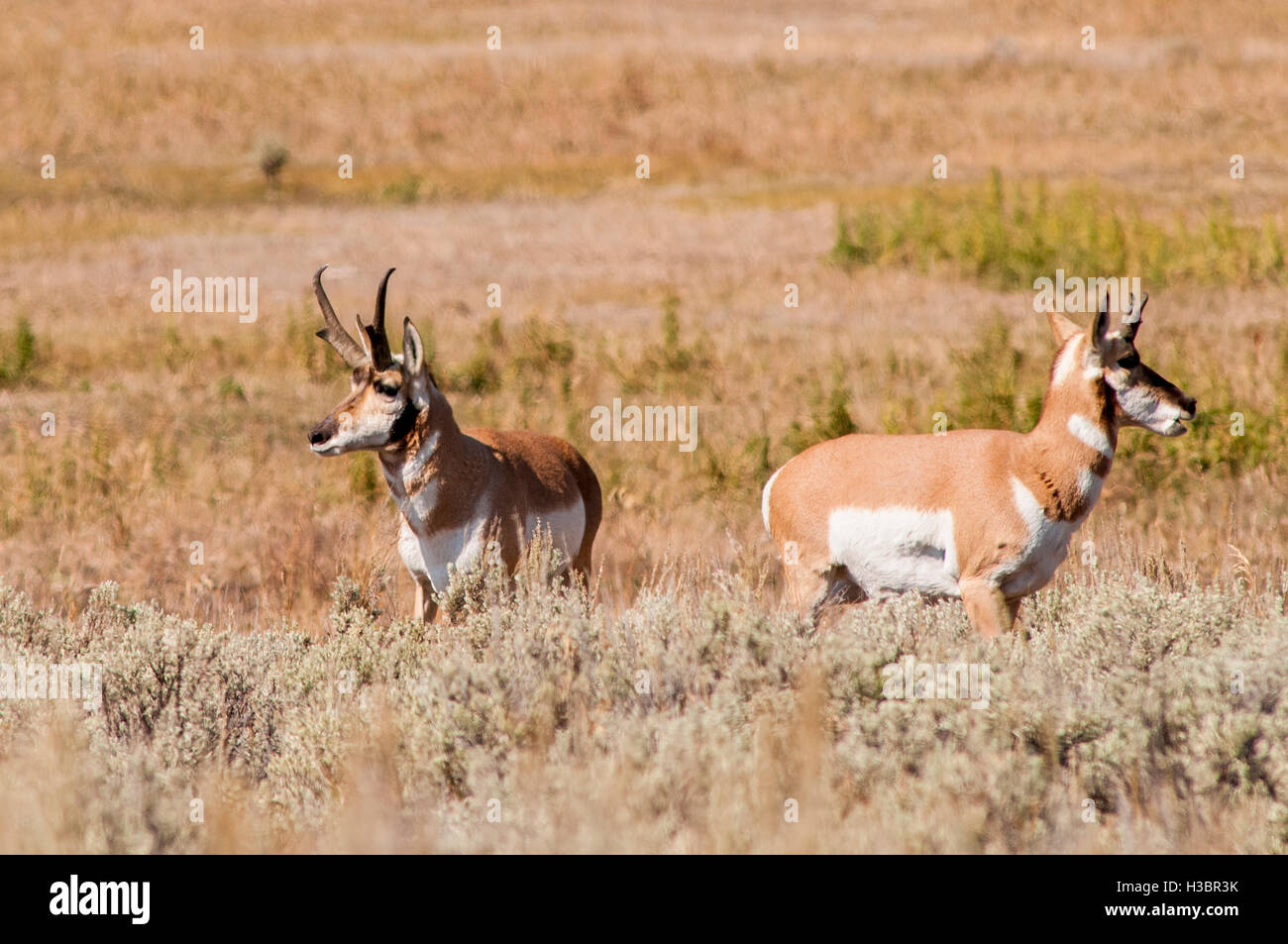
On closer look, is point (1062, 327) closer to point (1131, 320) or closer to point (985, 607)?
point (1131, 320)

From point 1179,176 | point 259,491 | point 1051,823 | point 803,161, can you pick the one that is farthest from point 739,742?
point 803,161

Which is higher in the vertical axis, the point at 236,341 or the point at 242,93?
the point at 242,93

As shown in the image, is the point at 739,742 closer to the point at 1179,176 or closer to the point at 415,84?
the point at 1179,176

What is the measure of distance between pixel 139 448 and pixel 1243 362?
1087 cm

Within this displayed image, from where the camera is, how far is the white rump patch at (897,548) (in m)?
7.42

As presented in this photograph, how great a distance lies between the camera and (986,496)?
733 centimetres

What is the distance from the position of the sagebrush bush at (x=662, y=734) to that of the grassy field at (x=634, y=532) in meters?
0.02

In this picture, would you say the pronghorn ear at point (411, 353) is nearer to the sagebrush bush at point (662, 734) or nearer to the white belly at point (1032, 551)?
the sagebrush bush at point (662, 734)

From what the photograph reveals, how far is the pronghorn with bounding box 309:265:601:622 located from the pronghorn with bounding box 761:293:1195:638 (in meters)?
1.57

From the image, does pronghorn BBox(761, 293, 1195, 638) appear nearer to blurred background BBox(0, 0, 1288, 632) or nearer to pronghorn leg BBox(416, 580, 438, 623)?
blurred background BBox(0, 0, 1288, 632)

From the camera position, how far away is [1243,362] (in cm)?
1570

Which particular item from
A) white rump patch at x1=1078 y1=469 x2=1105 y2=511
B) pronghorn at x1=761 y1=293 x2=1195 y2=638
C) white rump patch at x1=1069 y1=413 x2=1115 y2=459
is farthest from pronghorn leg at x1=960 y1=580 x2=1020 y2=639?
white rump patch at x1=1069 y1=413 x2=1115 y2=459

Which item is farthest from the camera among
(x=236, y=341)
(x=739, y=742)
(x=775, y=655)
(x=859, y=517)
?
(x=236, y=341)


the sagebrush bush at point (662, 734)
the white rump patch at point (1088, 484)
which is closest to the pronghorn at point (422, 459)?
the sagebrush bush at point (662, 734)
